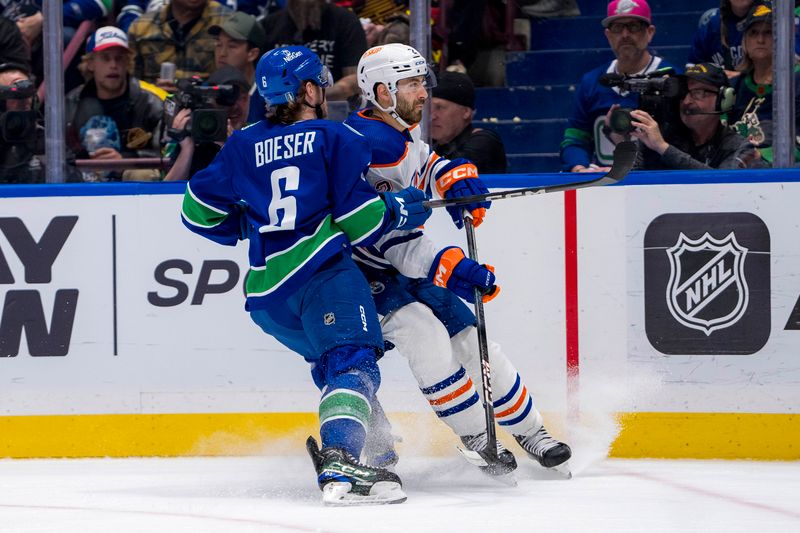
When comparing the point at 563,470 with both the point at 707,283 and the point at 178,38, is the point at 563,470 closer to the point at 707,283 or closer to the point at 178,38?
the point at 707,283

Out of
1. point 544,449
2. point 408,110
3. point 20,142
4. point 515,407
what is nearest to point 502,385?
point 515,407

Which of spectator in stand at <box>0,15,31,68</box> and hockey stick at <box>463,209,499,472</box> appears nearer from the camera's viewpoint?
hockey stick at <box>463,209,499,472</box>

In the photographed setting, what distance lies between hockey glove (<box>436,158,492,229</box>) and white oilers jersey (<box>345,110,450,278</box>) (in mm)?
93

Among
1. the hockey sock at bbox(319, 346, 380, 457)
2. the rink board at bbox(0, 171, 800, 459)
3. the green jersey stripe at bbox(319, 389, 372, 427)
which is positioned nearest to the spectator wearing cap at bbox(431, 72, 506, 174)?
the rink board at bbox(0, 171, 800, 459)

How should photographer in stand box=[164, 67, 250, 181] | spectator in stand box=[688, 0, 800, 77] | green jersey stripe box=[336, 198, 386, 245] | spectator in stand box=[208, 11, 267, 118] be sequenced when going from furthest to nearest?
1. spectator in stand box=[208, 11, 267, 118]
2. photographer in stand box=[164, 67, 250, 181]
3. spectator in stand box=[688, 0, 800, 77]
4. green jersey stripe box=[336, 198, 386, 245]

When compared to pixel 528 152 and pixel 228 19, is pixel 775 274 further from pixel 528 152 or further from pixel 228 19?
pixel 228 19

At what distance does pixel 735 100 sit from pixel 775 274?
1.99 feet

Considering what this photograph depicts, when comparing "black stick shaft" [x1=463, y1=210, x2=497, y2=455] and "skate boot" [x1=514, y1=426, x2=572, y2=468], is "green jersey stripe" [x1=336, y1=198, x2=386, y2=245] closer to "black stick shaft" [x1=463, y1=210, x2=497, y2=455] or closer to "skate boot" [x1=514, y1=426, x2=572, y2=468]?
"black stick shaft" [x1=463, y1=210, x2=497, y2=455]

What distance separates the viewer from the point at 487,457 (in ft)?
12.8

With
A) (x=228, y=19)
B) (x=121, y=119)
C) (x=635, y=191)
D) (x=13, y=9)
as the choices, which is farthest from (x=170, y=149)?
(x=635, y=191)

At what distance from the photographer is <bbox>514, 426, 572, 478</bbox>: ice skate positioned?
13.1ft

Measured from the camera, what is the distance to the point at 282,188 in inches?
143

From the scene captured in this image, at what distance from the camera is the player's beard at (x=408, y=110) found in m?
3.93

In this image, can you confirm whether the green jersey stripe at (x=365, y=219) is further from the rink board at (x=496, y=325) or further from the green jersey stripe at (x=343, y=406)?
the rink board at (x=496, y=325)
